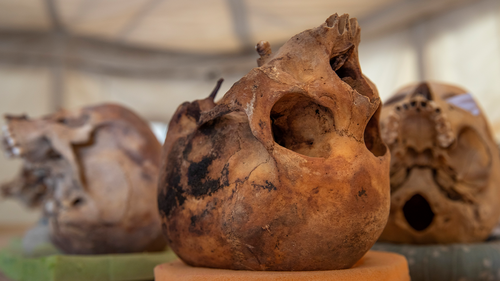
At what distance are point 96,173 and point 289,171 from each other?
1394mm

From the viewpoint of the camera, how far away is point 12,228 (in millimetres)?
5074

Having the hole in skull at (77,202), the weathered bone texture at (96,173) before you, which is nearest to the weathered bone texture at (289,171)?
the weathered bone texture at (96,173)

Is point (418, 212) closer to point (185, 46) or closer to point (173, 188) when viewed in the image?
point (173, 188)

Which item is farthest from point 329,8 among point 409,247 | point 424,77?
point 409,247

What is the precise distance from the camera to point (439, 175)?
6.47 feet

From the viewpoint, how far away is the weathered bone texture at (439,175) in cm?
191

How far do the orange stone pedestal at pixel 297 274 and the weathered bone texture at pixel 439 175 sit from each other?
75 centimetres

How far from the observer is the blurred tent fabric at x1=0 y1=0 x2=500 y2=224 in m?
3.79

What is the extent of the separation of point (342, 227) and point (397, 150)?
95cm

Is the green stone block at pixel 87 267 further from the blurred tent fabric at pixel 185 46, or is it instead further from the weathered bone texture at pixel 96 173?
the blurred tent fabric at pixel 185 46

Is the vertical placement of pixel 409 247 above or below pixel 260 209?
below

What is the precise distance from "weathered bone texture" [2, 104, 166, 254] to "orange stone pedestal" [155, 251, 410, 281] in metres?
0.86

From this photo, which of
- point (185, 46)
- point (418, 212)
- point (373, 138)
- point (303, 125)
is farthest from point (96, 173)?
point (185, 46)

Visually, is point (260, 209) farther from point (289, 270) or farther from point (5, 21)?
point (5, 21)
